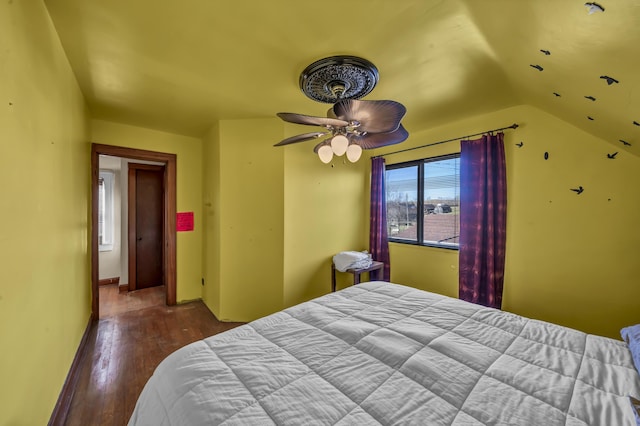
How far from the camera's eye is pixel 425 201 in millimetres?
3432

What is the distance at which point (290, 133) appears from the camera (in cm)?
304

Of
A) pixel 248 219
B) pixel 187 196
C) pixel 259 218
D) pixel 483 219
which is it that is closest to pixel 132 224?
pixel 187 196

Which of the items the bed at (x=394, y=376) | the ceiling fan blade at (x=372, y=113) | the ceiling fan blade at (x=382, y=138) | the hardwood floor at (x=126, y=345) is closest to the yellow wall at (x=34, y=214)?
the hardwood floor at (x=126, y=345)

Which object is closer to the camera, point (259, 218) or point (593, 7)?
point (593, 7)

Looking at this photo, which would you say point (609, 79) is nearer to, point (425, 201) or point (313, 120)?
point (313, 120)

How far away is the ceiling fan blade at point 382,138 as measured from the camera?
195 cm

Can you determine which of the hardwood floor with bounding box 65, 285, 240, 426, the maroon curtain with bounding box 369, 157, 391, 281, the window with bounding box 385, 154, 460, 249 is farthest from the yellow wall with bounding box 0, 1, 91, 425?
the window with bounding box 385, 154, 460, 249

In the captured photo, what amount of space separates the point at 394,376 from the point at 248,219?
2.44m

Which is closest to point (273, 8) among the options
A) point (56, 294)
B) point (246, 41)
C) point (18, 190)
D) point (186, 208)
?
point (246, 41)

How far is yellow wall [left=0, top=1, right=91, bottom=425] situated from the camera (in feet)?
3.34

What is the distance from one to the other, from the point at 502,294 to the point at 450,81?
2.12 m

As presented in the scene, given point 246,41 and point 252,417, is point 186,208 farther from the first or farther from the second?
point 252,417

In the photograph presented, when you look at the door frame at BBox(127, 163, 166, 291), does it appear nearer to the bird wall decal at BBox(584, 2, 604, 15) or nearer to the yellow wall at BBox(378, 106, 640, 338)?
the yellow wall at BBox(378, 106, 640, 338)

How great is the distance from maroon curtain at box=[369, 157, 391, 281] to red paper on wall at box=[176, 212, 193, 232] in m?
2.63
